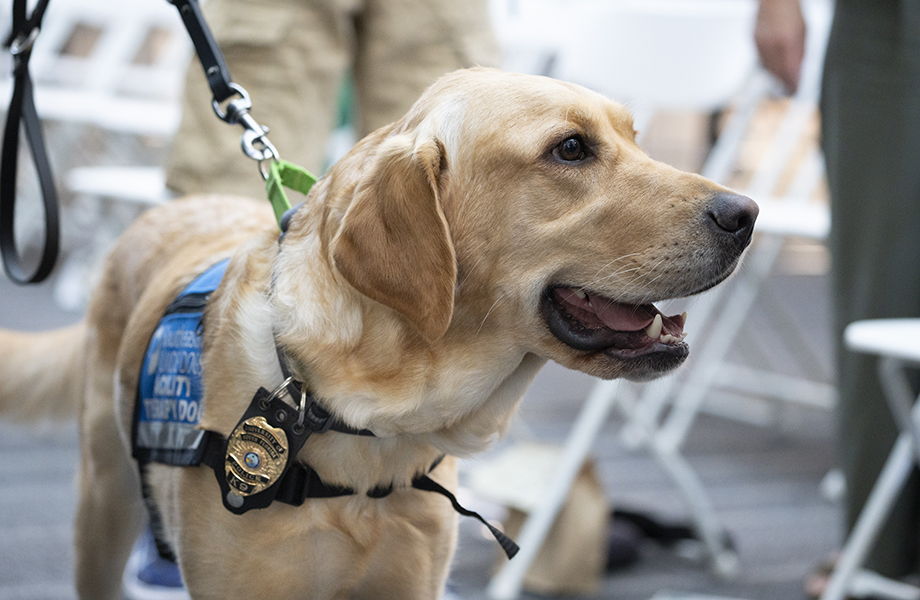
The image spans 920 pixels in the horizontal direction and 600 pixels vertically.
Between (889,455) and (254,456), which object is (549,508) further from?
(254,456)

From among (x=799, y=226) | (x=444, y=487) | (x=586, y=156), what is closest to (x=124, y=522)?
(x=444, y=487)

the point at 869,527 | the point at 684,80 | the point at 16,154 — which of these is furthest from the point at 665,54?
the point at 16,154

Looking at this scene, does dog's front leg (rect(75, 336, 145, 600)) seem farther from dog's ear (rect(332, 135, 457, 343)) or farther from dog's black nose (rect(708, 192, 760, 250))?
dog's black nose (rect(708, 192, 760, 250))

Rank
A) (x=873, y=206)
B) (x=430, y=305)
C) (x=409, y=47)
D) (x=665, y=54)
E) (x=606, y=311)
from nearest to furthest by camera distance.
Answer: (x=430, y=305) → (x=606, y=311) → (x=409, y=47) → (x=873, y=206) → (x=665, y=54)

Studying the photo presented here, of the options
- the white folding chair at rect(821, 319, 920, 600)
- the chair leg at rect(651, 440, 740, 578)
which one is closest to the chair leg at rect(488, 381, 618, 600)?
the chair leg at rect(651, 440, 740, 578)

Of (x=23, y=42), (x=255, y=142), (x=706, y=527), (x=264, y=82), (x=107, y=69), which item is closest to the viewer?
(x=255, y=142)

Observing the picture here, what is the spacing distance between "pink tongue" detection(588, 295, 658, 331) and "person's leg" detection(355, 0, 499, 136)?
1.08 m

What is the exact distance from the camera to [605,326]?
1.35 metres

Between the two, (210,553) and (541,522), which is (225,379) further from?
(541,522)

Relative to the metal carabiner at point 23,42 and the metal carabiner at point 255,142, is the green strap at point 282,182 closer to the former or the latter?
the metal carabiner at point 255,142

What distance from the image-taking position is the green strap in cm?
149

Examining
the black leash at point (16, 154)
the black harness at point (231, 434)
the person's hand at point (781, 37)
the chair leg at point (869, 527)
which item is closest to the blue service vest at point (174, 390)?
the black harness at point (231, 434)

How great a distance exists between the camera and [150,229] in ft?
6.14

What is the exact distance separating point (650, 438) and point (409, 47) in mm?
1452
